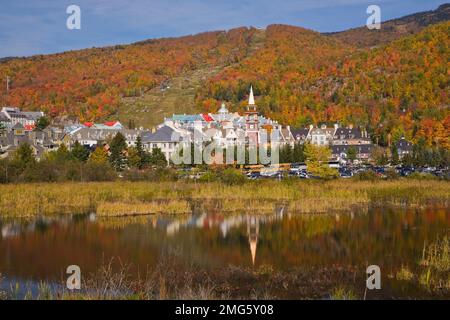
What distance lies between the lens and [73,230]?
92.3 ft

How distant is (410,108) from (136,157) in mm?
63301

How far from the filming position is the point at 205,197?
39.6 m

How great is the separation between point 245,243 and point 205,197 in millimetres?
14590

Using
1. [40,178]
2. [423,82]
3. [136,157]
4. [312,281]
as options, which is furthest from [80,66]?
[312,281]

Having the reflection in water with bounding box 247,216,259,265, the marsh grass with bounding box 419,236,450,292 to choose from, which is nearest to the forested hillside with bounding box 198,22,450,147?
the reflection in water with bounding box 247,216,259,265

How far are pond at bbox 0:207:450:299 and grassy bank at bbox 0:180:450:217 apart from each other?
1874 mm

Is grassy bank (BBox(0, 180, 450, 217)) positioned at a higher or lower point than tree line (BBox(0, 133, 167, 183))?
lower

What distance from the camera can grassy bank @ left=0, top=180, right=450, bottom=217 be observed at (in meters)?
34.4

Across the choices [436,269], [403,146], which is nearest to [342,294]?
[436,269]

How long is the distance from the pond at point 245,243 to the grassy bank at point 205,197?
187 cm

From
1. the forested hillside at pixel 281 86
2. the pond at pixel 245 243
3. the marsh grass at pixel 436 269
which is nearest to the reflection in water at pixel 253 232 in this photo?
the pond at pixel 245 243

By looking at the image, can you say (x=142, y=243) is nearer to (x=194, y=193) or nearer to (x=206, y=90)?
(x=194, y=193)

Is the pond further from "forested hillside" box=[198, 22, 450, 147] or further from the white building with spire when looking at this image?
"forested hillside" box=[198, 22, 450, 147]

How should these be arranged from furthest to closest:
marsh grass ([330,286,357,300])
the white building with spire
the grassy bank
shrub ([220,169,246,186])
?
the white building with spire
shrub ([220,169,246,186])
the grassy bank
marsh grass ([330,286,357,300])
